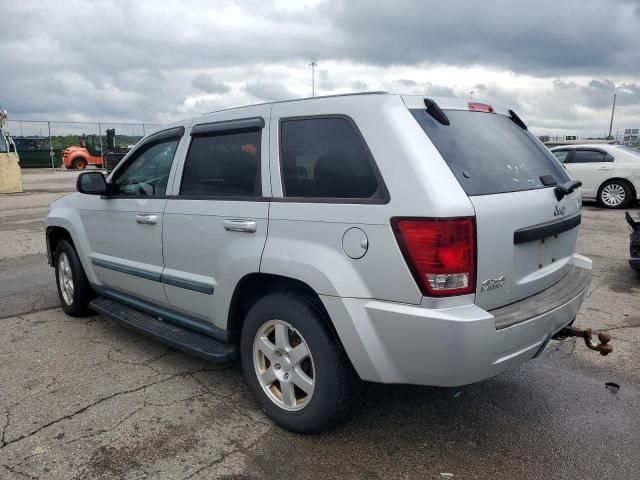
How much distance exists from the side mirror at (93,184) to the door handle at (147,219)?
0.56 m

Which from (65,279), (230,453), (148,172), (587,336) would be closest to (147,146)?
(148,172)

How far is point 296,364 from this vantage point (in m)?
2.90

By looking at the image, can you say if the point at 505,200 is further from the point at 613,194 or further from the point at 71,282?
the point at 613,194

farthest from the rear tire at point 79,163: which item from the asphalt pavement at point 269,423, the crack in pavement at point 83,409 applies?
the crack in pavement at point 83,409

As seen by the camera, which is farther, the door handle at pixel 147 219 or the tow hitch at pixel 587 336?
the door handle at pixel 147 219

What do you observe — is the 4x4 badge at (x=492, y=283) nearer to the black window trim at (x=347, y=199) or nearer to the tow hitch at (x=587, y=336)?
the black window trim at (x=347, y=199)

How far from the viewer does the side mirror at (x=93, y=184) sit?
4211mm

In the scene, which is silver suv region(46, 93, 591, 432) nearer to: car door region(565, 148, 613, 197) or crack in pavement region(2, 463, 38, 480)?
crack in pavement region(2, 463, 38, 480)

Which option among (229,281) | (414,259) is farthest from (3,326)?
(414,259)

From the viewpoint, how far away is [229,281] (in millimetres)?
3174

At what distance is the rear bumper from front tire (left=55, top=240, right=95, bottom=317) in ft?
10.2

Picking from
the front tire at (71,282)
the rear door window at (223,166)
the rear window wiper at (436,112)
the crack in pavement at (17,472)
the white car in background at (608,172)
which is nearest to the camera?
the crack in pavement at (17,472)

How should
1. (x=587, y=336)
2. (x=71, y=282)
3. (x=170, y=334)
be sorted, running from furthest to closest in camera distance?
1. (x=71, y=282)
2. (x=170, y=334)
3. (x=587, y=336)

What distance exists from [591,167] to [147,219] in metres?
12.4
